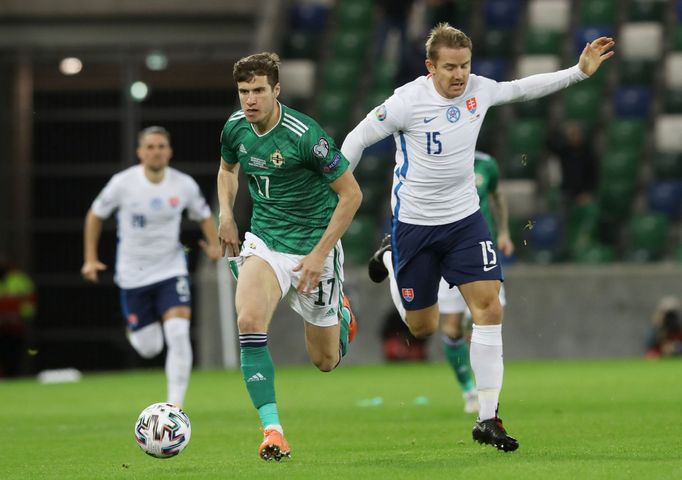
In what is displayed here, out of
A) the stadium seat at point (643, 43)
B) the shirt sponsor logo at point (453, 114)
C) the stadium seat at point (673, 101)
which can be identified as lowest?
the shirt sponsor logo at point (453, 114)

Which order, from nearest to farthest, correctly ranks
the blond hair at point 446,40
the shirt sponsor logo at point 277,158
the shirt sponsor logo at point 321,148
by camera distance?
1. the shirt sponsor logo at point 321,148
2. the shirt sponsor logo at point 277,158
3. the blond hair at point 446,40

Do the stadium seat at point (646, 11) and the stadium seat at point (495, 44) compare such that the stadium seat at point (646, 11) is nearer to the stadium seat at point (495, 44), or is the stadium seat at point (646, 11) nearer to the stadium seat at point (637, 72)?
the stadium seat at point (637, 72)

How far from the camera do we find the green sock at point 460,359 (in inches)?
485

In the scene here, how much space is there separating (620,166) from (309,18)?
6553 millimetres

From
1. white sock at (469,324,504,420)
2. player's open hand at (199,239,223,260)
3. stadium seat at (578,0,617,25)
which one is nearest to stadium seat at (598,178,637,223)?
stadium seat at (578,0,617,25)

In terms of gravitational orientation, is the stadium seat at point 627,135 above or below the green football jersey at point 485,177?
above

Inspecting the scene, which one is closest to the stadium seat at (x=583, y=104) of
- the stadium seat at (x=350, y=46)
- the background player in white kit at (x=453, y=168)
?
the stadium seat at (x=350, y=46)

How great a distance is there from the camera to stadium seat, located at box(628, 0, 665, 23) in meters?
25.7

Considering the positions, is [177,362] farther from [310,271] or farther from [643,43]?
[643,43]

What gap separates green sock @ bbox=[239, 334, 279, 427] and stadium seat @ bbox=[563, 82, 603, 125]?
16.4 m

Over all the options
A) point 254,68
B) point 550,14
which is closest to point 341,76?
point 550,14

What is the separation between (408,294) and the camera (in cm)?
978

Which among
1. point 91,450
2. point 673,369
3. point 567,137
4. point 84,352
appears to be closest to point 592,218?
point 567,137

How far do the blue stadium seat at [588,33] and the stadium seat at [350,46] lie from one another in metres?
3.49
